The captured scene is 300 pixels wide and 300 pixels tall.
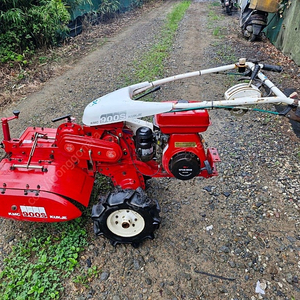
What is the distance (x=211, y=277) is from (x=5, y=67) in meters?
6.82

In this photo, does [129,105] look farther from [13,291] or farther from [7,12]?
[7,12]

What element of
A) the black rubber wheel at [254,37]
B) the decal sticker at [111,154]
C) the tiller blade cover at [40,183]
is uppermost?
the decal sticker at [111,154]

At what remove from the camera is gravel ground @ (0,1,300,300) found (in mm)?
2625

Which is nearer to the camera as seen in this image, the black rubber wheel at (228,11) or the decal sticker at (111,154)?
Answer: the decal sticker at (111,154)

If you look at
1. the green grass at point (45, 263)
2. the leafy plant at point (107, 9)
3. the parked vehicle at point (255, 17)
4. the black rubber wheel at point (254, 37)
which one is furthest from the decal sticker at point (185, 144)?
the leafy plant at point (107, 9)

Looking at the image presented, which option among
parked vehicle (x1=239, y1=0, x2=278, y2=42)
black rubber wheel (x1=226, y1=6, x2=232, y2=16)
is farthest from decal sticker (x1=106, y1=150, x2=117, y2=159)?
black rubber wheel (x1=226, y1=6, x2=232, y2=16)

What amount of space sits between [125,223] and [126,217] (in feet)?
0.20

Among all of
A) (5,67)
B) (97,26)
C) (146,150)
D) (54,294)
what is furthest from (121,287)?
(97,26)

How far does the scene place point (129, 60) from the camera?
808 centimetres

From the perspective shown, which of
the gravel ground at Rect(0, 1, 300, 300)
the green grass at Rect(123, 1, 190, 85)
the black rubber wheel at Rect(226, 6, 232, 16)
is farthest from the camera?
the black rubber wheel at Rect(226, 6, 232, 16)

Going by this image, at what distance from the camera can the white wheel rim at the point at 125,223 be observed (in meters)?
2.78

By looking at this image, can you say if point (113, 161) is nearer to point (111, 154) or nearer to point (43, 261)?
point (111, 154)

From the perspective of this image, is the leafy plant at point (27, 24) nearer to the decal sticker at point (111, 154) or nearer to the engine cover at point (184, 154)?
the decal sticker at point (111, 154)

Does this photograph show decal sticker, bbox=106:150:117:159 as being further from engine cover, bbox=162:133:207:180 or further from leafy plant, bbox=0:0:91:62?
leafy plant, bbox=0:0:91:62
